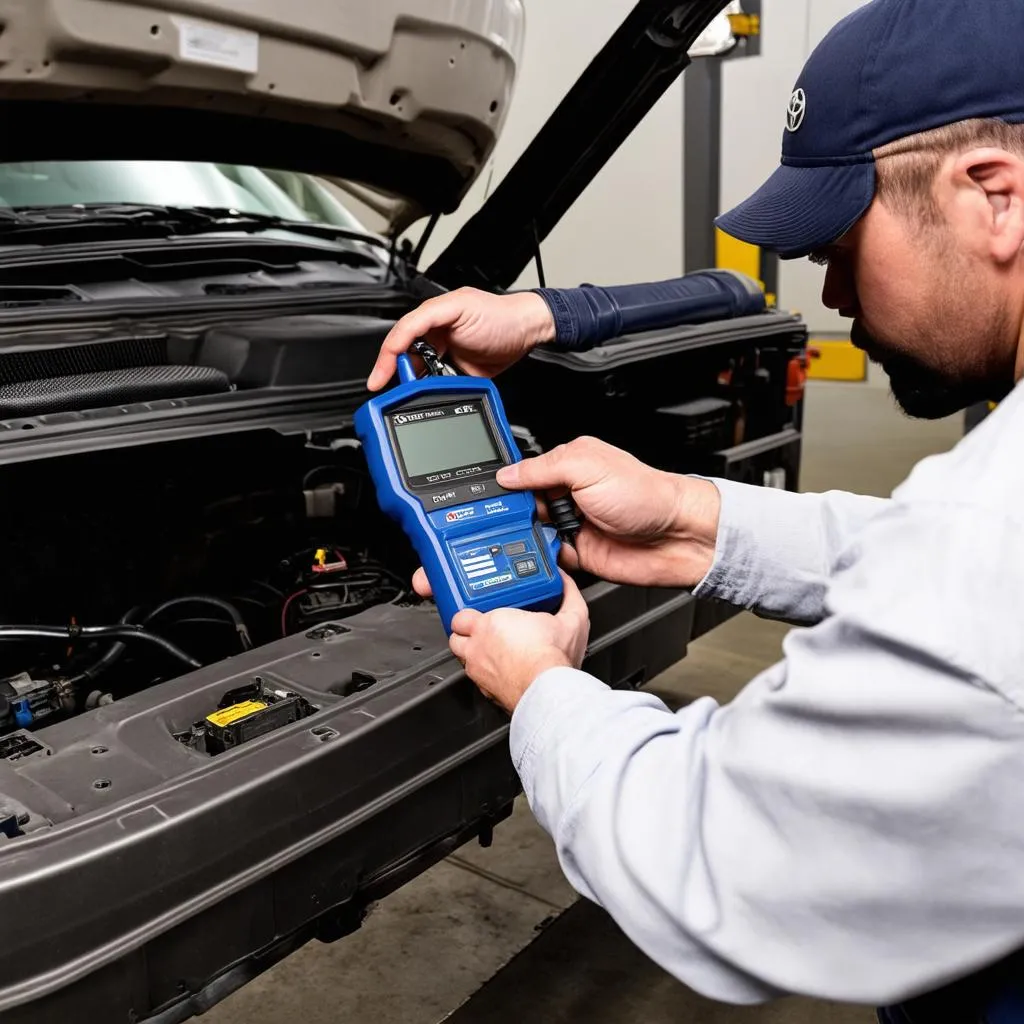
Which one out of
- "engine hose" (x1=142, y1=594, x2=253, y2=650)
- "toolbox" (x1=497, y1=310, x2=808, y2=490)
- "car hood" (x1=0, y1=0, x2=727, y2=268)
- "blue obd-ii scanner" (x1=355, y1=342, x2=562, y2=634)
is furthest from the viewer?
"toolbox" (x1=497, y1=310, x2=808, y2=490)

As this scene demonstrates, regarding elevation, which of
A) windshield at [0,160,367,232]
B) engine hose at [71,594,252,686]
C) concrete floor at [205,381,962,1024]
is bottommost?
concrete floor at [205,381,962,1024]

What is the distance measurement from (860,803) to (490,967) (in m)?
1.71

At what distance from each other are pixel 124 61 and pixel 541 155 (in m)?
1.03

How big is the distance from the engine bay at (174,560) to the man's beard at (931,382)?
920 millimetres

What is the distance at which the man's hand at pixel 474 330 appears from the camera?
1521 mm

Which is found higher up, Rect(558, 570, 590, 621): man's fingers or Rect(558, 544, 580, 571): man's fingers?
Rect(558, 544, 580, 571): man's fingers

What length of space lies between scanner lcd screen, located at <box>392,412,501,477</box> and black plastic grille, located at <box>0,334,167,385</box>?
0.86 meters

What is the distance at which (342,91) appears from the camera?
7.57ft

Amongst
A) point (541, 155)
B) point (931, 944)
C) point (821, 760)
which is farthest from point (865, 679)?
point (541, 155)

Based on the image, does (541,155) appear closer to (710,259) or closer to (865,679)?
(865,679)

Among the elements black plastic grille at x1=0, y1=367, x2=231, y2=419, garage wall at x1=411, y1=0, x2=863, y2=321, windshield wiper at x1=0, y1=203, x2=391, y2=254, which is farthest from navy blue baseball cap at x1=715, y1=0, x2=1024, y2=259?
garage wall at x1=411, y1=0, x2=863, y2=321

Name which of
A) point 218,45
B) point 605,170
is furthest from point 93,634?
point 605,170

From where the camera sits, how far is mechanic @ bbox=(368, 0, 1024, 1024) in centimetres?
73

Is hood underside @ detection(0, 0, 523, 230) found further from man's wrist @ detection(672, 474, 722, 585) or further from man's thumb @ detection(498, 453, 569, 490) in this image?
man's wrist @ detection(672, 474, 722, 585)
